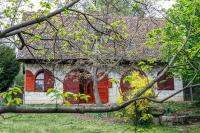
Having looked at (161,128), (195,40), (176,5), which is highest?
(176,5)

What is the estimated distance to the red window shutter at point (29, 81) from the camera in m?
25.0

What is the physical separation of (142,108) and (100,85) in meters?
10.2

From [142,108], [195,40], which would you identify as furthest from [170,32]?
[142,108]

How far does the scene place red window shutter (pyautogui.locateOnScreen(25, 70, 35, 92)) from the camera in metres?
25.0

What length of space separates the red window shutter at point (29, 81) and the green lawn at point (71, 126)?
7.93 meters

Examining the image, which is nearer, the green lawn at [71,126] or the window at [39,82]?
the green lawn at [71,126]

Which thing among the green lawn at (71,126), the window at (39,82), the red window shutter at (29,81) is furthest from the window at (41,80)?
the green lawn at (71,126)

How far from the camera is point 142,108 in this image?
1588 centimetres

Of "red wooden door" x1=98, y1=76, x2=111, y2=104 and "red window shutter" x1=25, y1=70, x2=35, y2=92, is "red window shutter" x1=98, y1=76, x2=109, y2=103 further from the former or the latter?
"red window shutter" x1=25, y1=70, x2=35, y2=92

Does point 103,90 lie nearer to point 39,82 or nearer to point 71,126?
point 39,82

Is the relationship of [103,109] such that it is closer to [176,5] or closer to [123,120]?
[123,120]

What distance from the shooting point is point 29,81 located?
990 inches

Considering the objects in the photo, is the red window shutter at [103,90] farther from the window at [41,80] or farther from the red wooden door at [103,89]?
the window at [41,80]

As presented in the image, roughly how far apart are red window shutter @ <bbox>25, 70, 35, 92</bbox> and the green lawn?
26.0 feet
